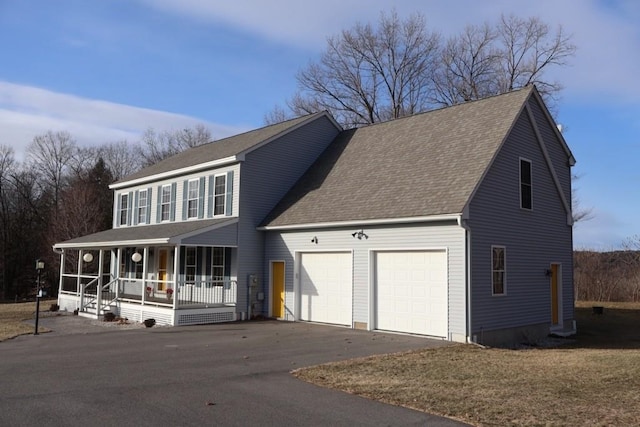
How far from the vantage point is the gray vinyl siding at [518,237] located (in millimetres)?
14539

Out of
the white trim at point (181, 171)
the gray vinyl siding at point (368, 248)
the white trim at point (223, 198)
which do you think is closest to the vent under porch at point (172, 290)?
the white trim at point (223, 198)

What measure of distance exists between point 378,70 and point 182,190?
63.6ft

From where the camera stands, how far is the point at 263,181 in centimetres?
2038

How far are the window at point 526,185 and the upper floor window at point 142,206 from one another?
1615 cm

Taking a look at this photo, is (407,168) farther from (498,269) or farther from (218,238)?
(218,238)

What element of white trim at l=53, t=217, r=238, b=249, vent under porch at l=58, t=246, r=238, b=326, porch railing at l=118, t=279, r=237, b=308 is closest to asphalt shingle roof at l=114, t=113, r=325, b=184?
white trim at l=53, t=217, r=238, b=249

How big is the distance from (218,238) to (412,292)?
689cm

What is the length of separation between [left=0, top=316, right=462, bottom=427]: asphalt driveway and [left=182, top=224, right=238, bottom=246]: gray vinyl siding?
3049 mm

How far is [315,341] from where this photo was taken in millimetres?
14039

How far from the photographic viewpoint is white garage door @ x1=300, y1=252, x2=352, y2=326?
17.2 metres

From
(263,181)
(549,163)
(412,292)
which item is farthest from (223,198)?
(549,163)

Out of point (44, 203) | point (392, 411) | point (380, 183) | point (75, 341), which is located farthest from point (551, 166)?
point (44, 203)

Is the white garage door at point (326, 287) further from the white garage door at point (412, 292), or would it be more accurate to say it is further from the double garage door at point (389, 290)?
the white garage door at point (412, 292)

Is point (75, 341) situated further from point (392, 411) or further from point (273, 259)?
point (392, 411)
